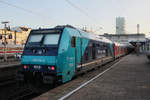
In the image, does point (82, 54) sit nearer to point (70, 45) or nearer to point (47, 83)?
point (70, 45)

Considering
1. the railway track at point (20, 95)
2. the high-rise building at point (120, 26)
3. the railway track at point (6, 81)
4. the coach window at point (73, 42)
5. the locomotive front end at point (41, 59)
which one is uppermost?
the high-rise building at point (120, 26)

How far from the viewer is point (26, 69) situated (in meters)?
7.63

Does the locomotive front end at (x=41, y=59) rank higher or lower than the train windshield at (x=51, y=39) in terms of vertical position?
lower

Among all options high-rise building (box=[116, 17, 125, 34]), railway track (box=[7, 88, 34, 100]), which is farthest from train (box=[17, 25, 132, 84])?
high-rise building (box=[116, 17, 125, 34])

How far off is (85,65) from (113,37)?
72854 millimetres

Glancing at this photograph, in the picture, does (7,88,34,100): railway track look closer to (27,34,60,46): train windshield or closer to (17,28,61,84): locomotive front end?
(17,28,61,84): locomotive front end

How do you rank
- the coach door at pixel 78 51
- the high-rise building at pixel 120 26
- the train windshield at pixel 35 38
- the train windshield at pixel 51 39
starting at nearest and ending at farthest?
the train windshield at pixel 51 39, the train windshield at pixel 35 38, the coach door at pixel 78 51, the high-rise building at pixel 120 26

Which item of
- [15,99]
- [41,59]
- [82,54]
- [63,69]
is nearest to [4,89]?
[15,99]

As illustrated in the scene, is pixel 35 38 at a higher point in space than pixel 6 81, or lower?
higher

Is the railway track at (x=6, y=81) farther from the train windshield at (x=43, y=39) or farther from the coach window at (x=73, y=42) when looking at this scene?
the coach window at (x=73, y=42)

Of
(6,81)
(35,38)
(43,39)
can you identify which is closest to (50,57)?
(43,39)

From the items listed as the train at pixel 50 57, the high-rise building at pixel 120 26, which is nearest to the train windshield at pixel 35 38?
the train at pixel 50 57

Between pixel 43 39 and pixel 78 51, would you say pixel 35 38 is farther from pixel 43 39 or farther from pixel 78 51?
pixel 78 51

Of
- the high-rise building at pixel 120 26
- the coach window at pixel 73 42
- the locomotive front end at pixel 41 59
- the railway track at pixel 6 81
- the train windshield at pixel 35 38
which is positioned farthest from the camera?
the high-rise building at pixel 120 26
